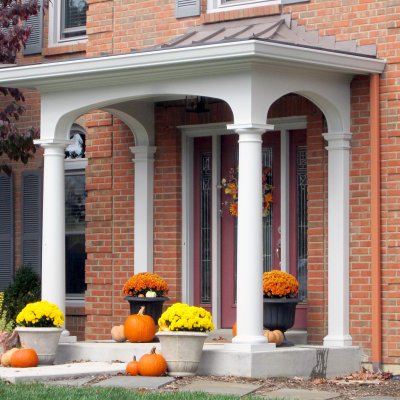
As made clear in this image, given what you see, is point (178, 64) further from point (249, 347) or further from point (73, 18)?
point (73, 18)

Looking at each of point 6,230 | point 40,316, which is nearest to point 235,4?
point 40,316

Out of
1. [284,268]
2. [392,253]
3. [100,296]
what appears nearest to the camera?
[392,253]

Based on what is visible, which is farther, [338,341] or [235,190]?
[235,190]

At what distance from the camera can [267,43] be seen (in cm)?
1238

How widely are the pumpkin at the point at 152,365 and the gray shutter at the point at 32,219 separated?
5641 mm

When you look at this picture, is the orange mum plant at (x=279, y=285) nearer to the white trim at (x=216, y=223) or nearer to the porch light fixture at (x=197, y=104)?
the white trim at (x=216, y=223)

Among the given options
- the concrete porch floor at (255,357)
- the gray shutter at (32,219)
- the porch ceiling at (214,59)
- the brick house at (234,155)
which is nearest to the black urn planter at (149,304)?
the concrete porch floor at (255,357)

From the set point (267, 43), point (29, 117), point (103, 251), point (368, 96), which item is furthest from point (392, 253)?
point (29, 117)

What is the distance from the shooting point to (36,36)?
17.7 m

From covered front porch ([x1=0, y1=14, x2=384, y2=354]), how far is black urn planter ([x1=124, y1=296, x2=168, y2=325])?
70cm

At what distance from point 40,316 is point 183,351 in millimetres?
1837

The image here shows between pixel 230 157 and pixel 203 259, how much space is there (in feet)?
4.11

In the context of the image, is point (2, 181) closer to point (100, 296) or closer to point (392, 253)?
point (100, 296)

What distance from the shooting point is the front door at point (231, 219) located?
14430 mm
